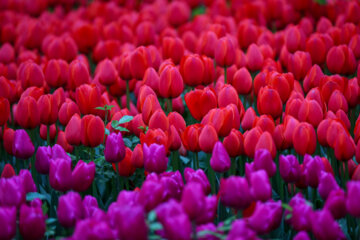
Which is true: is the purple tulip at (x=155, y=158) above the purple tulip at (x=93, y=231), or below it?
below

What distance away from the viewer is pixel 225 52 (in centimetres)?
277

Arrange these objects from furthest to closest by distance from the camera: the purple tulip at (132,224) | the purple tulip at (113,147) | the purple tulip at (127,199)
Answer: the purple tulip at (113,147)
the purple tulip at (127,199)
the purple tulip at (132,224)

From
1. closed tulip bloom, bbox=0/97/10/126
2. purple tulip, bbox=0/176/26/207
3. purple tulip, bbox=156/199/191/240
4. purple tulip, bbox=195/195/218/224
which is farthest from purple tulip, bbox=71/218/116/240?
closed tulip bloom, bbox=0/97/10/126

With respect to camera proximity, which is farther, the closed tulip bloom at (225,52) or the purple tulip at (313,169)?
the closed tulip bloom at (225,52)

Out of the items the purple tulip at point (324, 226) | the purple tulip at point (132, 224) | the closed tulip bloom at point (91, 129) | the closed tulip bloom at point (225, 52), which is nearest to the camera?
the purple tulip at point (132, 224)

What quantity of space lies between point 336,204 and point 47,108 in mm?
1411

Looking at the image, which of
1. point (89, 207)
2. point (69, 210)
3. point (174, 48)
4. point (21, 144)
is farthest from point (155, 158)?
point (174, 48)

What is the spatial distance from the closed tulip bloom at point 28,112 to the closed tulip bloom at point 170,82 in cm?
60

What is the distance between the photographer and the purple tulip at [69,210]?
1597 millimetres

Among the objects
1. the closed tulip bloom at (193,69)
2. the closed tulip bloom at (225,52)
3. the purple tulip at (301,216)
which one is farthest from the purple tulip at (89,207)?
the closed tulip bloom at (225,52)

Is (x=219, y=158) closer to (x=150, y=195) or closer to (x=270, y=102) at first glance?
(x=150, y=195)

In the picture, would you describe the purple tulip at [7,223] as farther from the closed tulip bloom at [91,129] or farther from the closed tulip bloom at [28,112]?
the closed tulip bloom at [28,112]

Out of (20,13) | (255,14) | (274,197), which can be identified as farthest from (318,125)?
(20,13)

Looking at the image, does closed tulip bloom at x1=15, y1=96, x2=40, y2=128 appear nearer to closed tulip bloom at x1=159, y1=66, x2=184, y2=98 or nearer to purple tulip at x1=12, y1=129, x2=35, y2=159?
purple tulip at x1=12, y1=129, x2=35, y2=159
